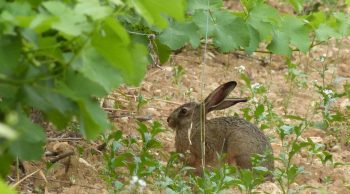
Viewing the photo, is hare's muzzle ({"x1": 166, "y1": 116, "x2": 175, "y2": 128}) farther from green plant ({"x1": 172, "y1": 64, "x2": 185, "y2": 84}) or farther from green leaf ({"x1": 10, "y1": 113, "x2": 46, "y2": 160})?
green leaf ({"x1": 10, "y1": 113, "x2": 46, "y2": 160})

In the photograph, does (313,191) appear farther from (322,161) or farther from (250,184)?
(250,184)

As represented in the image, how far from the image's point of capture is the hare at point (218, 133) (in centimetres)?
607

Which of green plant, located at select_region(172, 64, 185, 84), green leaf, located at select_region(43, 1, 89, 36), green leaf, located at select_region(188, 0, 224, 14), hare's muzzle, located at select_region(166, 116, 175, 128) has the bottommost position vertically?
hare's muzzle, located at select_region(166, 116, 175, 128)

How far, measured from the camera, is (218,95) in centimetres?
633

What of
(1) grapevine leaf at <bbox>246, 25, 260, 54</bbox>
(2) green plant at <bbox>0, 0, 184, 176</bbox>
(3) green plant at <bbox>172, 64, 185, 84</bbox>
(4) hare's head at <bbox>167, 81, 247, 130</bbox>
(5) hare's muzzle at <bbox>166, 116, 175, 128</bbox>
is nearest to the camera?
(2) green plant at <bbox>0, 0, 184, 176</bbox>

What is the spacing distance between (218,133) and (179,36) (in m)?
1.42

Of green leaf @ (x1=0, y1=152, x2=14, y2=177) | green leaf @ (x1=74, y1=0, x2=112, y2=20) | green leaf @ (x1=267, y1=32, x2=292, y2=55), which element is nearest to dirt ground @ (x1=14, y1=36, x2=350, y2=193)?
green leaf @ (x1=267, y1=32, x2=292, y2=55)

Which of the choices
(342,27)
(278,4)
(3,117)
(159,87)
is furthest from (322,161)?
(278,4)

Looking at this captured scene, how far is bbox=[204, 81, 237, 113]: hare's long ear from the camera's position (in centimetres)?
627

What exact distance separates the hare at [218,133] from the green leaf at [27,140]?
2400 millimetres

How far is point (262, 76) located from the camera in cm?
814

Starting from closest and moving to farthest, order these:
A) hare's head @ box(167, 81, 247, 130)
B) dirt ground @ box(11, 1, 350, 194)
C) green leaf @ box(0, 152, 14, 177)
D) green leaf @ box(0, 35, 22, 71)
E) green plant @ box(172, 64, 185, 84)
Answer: green leaf @ box(0, 35, 22, 71), green leaf @ box(0, 152, 14, 177), dirt ground @ box(11, 1, 350, 194), hare's head @ box(167, 81, 247, 130), green plant @ box(172, 64, 185, 84)

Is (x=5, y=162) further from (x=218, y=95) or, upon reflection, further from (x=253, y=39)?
(x=218, y=95)

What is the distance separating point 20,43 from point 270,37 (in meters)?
2.45
